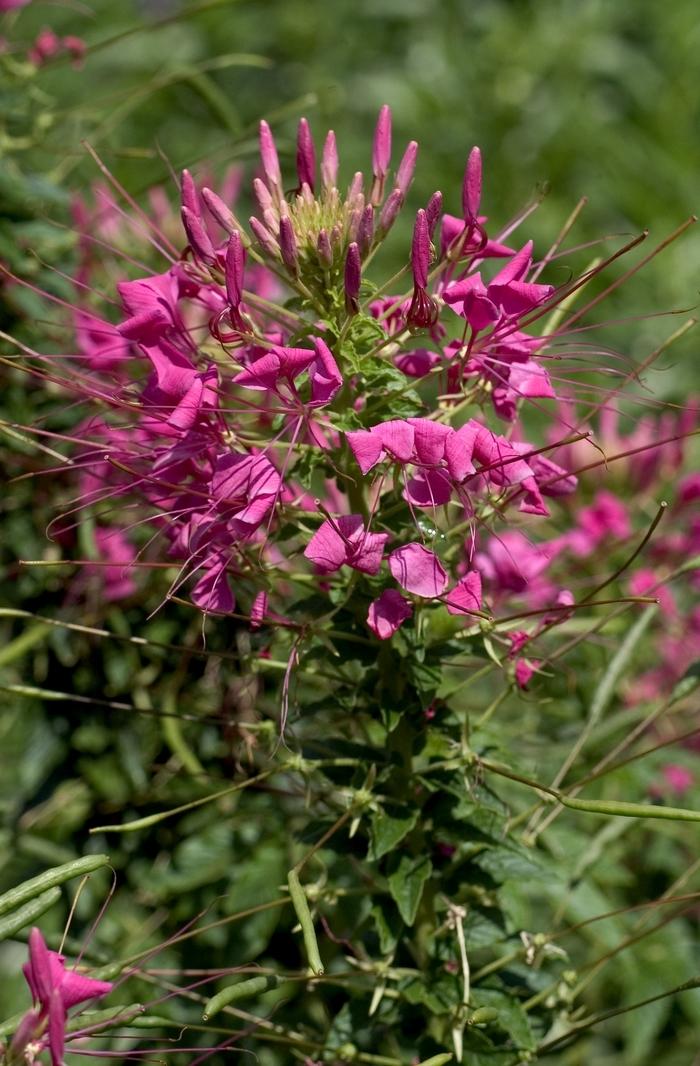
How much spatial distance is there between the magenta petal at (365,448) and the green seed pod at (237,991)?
0.36 metres

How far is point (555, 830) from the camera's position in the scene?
1.35 meters

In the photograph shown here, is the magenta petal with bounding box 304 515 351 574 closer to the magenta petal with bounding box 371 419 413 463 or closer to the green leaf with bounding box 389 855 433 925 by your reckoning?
the magenta petal with bounding box 371 419 413 463

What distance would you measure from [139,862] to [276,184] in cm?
83

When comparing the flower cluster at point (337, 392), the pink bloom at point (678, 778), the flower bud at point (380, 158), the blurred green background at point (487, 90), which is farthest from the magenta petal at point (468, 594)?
the blurred green background at point (487, 90)

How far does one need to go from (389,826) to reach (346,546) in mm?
233

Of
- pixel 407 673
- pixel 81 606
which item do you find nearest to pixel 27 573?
pixel 81 606

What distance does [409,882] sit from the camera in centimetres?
97

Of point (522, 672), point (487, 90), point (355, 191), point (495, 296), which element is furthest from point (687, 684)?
point (487, 90)

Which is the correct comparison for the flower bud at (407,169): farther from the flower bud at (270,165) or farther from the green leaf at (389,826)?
the green leaf at (389,826)

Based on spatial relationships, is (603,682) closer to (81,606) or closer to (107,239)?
(81,606)

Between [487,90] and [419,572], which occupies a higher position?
[487,90]

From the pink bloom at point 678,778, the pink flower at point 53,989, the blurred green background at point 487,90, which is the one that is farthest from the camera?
the blurred green background at point 487,90

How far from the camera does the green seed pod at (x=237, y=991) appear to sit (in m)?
0.79

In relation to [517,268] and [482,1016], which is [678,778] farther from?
[517,268]
